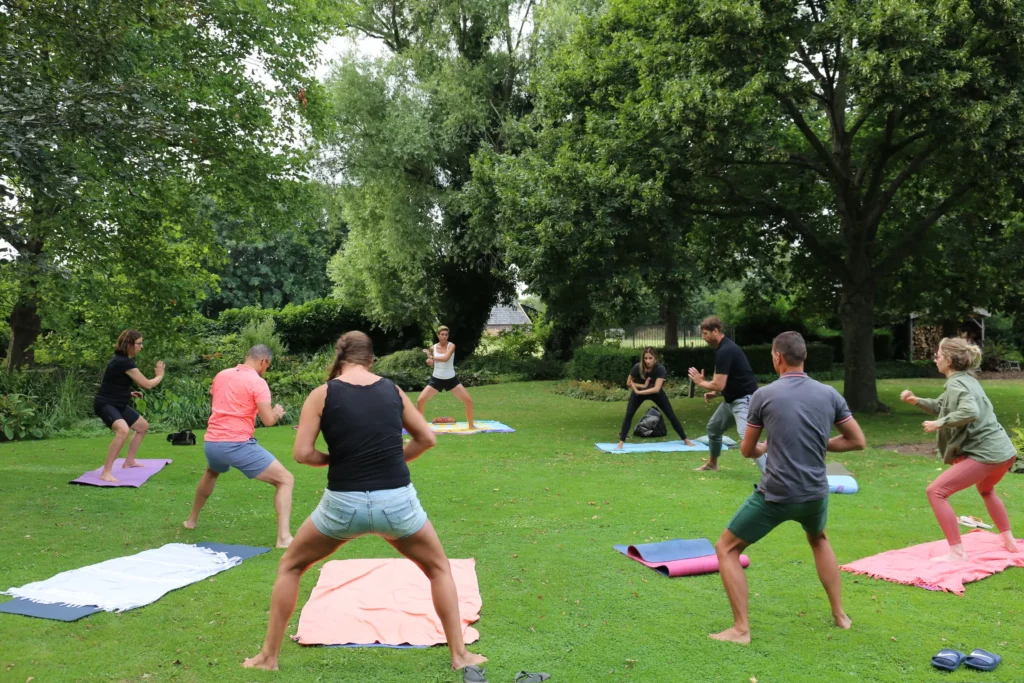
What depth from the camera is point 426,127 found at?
26.6m

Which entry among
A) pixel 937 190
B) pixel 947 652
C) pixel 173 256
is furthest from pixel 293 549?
pixel 937 190

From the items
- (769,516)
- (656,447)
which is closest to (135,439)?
(656,447)

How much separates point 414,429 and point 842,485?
269 inches

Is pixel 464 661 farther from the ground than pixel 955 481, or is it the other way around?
pixel 955 481

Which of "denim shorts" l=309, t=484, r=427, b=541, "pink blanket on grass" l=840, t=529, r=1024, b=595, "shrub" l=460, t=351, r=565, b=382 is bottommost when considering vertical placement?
"shrub" l=460, t=351, r=565, b=382

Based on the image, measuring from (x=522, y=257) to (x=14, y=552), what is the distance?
10945 mm

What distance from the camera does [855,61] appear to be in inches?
513

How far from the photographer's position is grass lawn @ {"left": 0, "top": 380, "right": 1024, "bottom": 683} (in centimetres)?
450

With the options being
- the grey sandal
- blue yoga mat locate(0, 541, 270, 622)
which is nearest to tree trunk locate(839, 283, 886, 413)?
the grey sandal

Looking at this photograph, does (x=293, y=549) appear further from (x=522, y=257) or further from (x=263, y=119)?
(x=263, y=119)

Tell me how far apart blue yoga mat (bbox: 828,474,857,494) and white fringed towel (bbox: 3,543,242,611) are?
6635mm

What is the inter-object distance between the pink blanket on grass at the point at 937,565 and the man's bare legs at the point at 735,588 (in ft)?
6.02

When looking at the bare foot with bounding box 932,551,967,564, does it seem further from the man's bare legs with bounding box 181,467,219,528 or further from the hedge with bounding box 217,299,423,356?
the hedge with bounding box 217,299,423,356

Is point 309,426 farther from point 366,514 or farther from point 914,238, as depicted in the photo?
point 914,238
